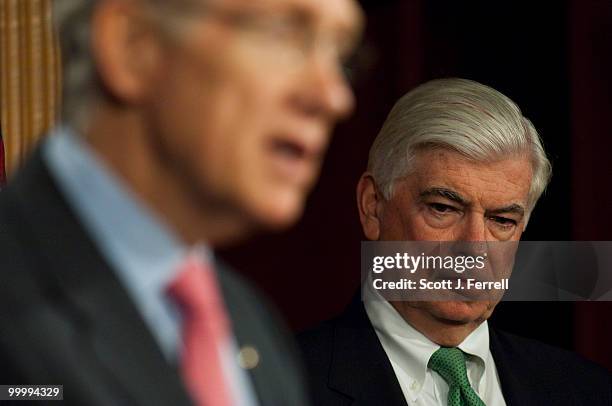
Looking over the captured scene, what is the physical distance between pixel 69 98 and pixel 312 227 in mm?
1202

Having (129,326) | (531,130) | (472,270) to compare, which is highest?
(129,326)

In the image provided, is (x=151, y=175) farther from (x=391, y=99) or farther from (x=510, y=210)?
(x=391, y=99)

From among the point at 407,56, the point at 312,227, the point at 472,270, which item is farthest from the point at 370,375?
the point at 407,56

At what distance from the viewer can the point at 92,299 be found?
22.2 inches

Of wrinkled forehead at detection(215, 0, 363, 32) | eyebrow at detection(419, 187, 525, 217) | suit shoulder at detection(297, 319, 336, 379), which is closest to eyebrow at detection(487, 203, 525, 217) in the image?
eyebrow at detection(419, 187, 525, 217)

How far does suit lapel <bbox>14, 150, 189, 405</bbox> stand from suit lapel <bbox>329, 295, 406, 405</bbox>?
2.33 feet

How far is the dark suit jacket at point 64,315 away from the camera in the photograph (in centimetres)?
54

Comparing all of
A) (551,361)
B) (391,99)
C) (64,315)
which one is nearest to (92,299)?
(64,315)

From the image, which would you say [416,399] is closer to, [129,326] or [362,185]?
[362,185]

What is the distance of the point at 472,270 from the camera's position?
1285mm

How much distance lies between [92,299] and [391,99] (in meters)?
1.25

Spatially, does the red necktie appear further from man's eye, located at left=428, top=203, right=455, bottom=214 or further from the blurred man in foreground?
man's eye, located at left=428, top=203, right=455, bottom=214

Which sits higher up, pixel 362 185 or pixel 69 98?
pixel 69 98

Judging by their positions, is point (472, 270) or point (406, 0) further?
point (406, 0)
